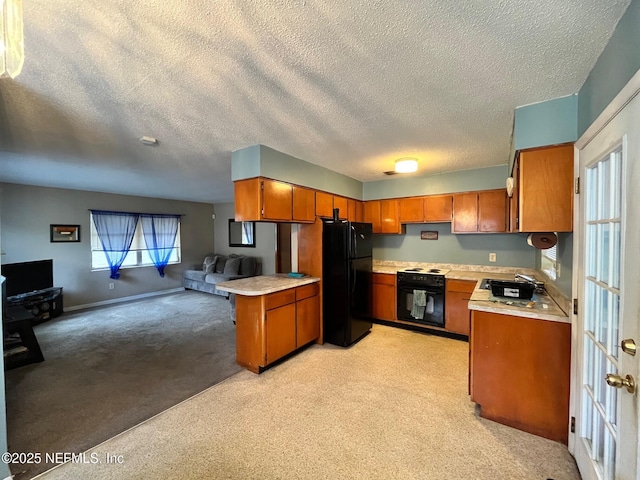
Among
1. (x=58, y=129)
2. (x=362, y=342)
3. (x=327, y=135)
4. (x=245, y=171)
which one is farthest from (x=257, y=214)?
(x=362, y=342)

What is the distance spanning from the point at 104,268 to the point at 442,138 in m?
7.09

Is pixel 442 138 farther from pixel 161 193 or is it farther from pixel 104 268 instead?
pixel 104 268

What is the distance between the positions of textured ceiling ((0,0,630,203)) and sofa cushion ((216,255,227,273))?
14.7ft

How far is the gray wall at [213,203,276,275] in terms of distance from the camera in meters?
7.10

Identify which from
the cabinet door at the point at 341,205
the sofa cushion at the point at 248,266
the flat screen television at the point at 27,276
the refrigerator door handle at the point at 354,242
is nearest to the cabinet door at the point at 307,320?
the refrigerator door handle at the point at 354,242

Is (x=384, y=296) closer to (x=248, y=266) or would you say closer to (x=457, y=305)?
(x=457, y=305)

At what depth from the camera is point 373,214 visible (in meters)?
4.84

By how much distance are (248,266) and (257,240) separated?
2.57 ft

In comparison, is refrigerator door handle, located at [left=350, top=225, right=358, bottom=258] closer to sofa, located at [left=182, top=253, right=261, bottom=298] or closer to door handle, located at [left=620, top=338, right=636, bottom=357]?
door handle, located at [left=620, top=338, right=636, bottom=357]

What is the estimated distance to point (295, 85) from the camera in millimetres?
1753

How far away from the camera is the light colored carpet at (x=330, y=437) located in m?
1.72

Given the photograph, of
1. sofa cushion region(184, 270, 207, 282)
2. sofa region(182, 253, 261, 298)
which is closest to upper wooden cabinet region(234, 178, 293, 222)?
sofa region(182, 253, 261, 298)

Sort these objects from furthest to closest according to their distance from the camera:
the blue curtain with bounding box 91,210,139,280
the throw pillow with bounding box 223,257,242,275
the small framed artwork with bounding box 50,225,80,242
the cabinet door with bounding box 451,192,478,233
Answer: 1. the throw pillow with bounding box 223,257,242,275
2. the blue curtain with bounding box 91,210,139,280
3. the small framed artwork with bounding box 50,225,80,242
4. the cabinet door with bounding box 451,192,478,233

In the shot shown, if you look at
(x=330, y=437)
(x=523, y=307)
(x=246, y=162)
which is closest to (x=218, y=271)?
(x=246, y=162)
